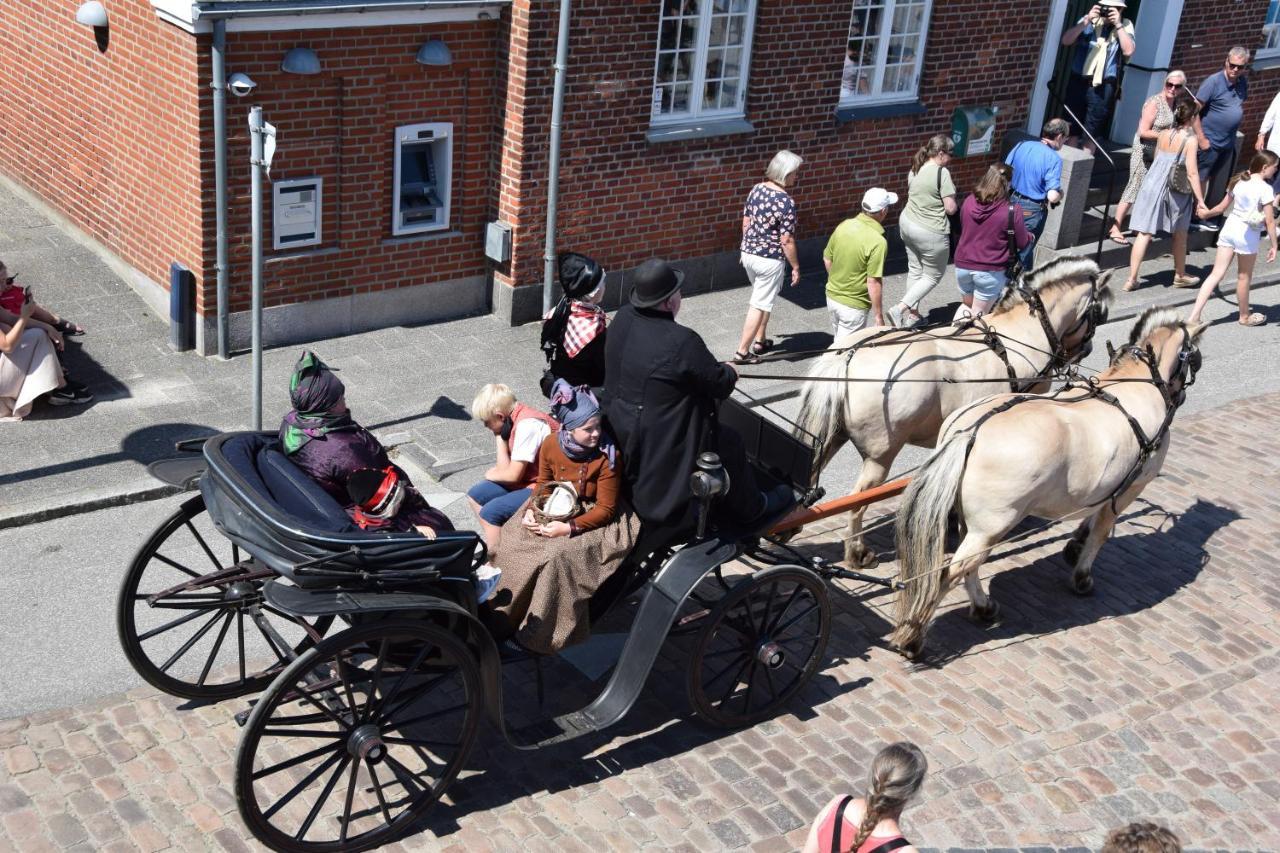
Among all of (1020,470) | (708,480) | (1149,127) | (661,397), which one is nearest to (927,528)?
(1020,470)

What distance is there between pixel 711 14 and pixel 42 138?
19.0 ft

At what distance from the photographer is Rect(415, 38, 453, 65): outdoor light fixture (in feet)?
34.3

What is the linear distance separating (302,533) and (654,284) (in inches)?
74.3

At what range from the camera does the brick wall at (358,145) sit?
997 cm

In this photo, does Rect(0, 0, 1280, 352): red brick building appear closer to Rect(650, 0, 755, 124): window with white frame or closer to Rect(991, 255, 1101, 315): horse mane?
Rect(650, 0, 755, 124): window with white frame

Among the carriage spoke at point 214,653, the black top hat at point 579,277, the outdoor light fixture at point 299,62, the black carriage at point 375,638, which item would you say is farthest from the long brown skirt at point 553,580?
the outdoor light fixture at point 299,62

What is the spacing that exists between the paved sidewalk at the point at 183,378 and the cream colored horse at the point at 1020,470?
3.20 metres

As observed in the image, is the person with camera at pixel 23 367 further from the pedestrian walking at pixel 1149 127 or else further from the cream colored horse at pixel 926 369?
the pedestrian walking at pixel 1149 127

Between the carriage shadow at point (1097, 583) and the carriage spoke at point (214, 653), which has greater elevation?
the carriage spoke at point (214, 653)

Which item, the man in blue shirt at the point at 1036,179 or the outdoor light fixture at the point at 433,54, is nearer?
the outdoor light fixture at the point at 433,54

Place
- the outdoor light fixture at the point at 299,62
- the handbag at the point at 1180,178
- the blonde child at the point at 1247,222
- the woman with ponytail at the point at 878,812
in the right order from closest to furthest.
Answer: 1. the woman with ponytail at the point at 878,812
2. the outdoor light fixture at the point at 299,62
3. the blonde child at the point at 1247,222
4. the handbag at the point at 1180,178

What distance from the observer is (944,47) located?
13289 mm

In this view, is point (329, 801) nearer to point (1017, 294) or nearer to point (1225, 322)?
point (1017, 294)

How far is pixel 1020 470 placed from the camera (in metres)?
7.09
